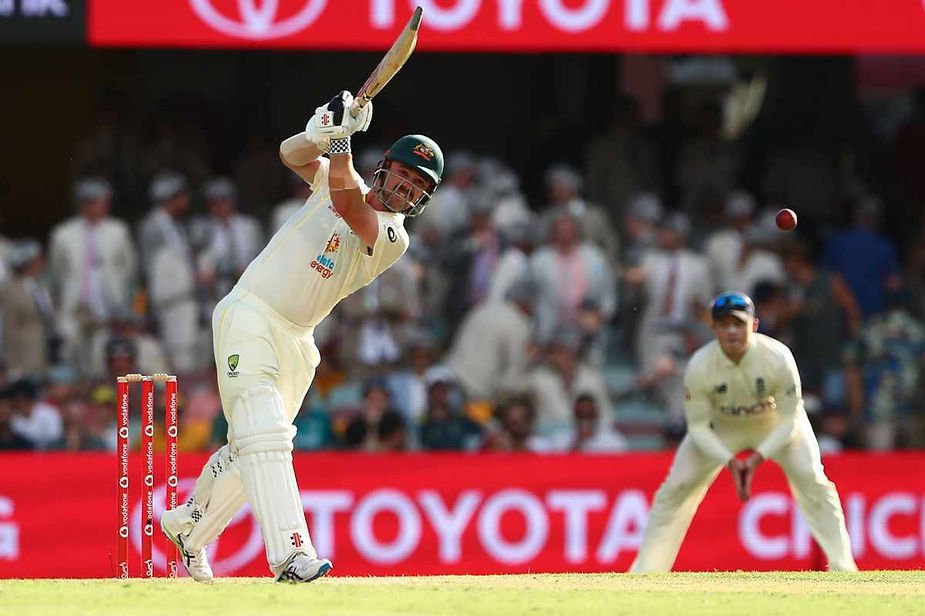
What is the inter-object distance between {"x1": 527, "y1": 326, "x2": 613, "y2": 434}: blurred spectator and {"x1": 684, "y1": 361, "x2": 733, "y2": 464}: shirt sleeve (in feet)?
7.85

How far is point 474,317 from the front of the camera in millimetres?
13031

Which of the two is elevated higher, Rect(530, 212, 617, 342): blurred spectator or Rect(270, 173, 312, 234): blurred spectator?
Rect(270, 173, 312, 234): blurred spectator

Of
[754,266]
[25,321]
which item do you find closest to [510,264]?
[754,266]

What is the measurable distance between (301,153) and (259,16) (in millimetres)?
4428

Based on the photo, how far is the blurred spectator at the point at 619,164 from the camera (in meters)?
14.4

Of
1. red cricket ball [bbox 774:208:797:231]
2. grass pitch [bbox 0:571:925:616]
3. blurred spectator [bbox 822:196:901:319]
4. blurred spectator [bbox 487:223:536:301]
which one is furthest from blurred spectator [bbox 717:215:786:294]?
grass pitch [bbox 0:571:925:616]

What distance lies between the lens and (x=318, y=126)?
7121 mm

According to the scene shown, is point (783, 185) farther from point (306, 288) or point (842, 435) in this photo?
point (306, 288)

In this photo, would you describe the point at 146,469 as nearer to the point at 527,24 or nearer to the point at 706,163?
the point at 527,24

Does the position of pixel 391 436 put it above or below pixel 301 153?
below

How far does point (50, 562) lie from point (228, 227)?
2717mm

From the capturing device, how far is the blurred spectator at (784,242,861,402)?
13.2m

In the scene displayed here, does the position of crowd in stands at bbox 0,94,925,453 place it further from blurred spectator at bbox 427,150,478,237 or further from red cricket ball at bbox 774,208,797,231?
red cricket ball at bbox 774,208,797,231

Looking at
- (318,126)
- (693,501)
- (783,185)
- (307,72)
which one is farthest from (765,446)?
(307,72)
